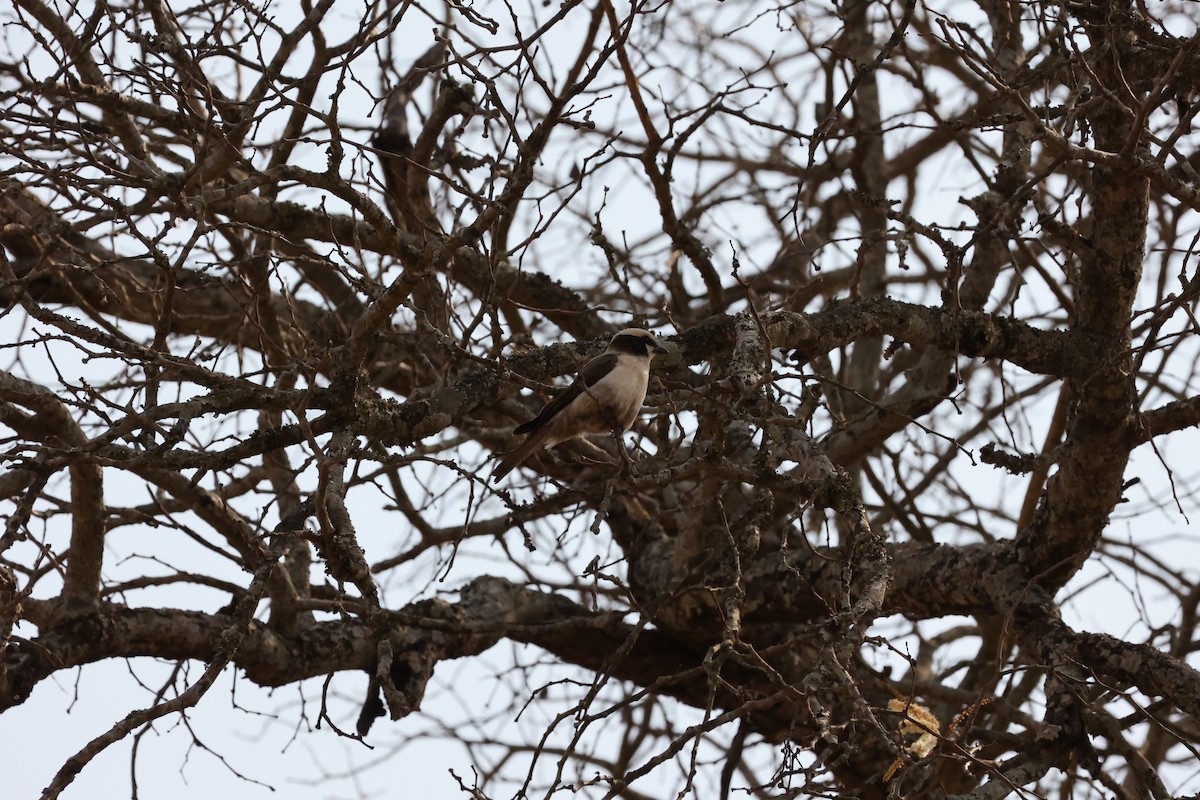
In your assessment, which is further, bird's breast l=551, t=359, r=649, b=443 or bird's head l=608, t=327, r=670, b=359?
bird's head l=608, t=327, r=670, b=359

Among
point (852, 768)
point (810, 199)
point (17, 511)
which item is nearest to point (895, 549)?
point (852, 768)

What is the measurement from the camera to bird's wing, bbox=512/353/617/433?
4.80 m

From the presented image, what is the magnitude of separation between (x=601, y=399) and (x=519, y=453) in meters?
0.62

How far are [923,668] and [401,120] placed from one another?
447 centimetres

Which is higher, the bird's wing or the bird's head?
the bird's head

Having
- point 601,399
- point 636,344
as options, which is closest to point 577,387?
point 601,399

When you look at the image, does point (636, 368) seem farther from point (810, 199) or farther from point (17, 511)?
point (810, 199)

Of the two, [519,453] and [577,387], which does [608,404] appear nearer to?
[577,387]

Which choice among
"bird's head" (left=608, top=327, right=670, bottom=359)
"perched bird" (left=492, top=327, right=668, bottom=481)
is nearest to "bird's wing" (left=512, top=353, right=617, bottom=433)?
"perched bird" (left=492, top=327, right=668, bottom=481)

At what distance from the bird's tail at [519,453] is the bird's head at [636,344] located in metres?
0.50

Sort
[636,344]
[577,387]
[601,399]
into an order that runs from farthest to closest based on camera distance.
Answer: [636,344], [577,387], [601,399]

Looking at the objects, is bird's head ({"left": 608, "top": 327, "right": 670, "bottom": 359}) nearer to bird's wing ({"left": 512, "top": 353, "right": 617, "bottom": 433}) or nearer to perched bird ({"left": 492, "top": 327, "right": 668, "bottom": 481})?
perched bird ({"left": 492, "top": 327, "right": 668, "bottom": 481})

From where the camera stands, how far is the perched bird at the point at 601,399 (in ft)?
15.8

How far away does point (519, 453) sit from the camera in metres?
5.23
